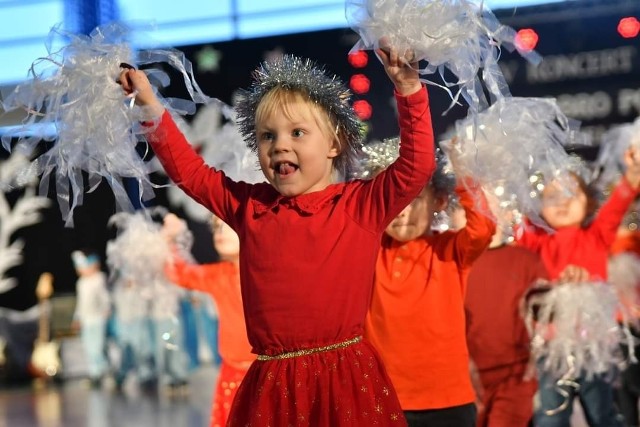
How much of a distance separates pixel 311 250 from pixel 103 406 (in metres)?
6.31

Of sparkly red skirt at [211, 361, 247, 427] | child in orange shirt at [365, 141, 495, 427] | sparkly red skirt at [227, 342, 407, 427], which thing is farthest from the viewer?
sparkly red skirt at [211, 361, 247, 427]

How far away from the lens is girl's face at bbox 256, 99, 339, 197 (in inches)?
98.3

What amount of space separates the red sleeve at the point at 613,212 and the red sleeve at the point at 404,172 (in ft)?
8.48

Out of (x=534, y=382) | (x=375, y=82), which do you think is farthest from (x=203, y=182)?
(x=375, y=82)

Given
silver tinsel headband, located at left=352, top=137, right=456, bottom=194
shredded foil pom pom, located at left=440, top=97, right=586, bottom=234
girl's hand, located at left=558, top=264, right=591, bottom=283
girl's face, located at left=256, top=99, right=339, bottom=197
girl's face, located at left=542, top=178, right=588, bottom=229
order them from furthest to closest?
1. girl's face, located at left=542, top=178, right=588, bottom=229
2. girl's hand, located at left=558, top=264, right=591, bottom=283
3. silver tinsel headband, located at left=352, top=137, right=456, bottom=194
4. shredded foil pom pom, located at left=440, top=97, right=586, bottom=234
5. girl's face, located at left=256, top=99, right=339, bottom=197

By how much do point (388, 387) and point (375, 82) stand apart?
531 centimetres

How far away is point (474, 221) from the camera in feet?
10.7

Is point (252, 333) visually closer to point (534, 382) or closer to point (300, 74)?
point (300, 74)

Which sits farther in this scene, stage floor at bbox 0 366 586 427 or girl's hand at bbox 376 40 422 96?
stage floor at bbox 0 366 586 427

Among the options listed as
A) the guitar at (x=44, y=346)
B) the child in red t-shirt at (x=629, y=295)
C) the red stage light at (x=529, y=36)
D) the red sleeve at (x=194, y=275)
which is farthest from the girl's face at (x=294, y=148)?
the guitar at (x=44, y=346)

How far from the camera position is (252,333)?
2527mm

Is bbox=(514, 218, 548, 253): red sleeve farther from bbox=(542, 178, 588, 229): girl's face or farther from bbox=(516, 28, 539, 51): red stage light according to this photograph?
bbox=(516, 28, 539, 51): red stage light

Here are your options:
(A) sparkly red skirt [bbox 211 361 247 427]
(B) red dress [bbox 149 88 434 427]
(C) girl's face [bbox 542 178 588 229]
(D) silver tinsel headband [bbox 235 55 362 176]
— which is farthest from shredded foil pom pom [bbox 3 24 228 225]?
(C) girl's face [bbox 542 178 588 229]

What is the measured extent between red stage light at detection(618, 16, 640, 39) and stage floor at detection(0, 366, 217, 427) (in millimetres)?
3844
